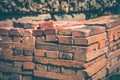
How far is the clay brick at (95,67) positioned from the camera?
Result: 370 centimetres

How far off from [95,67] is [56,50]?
67 cm

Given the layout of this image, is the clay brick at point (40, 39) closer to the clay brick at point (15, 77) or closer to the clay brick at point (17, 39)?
the clay brick at point (17, 39)

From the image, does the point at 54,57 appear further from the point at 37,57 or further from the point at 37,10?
the point at 37,10

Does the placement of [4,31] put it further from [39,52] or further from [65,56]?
[65,56]

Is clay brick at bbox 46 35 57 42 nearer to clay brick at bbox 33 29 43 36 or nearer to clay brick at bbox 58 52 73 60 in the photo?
clay brick at bbox 33 29 43 36

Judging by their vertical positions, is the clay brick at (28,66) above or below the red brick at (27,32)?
below

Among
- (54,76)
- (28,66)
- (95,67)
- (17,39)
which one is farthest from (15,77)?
(95,67)

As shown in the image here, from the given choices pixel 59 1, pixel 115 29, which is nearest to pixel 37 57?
pixel 59 1

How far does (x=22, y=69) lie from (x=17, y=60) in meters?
0.17

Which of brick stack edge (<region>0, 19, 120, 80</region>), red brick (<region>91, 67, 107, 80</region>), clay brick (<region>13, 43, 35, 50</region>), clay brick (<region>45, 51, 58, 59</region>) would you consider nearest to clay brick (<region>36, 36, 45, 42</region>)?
brick stack edge (<region>0, 19, 120, 80</region>)

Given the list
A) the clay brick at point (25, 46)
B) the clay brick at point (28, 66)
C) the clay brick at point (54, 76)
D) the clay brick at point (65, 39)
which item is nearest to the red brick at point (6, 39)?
the clay brick at point (25, 46)

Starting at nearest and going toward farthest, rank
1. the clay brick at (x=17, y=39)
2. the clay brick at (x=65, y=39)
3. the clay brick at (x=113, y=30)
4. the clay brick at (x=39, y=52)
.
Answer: the clay brick at (x=65, y=39), the clay brick at (x=39, y=52), the clay brick at (x=17, y=39), the clay brick at (x=113, y=30)

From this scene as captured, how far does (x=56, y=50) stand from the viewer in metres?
3.81

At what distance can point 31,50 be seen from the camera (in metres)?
4.03
